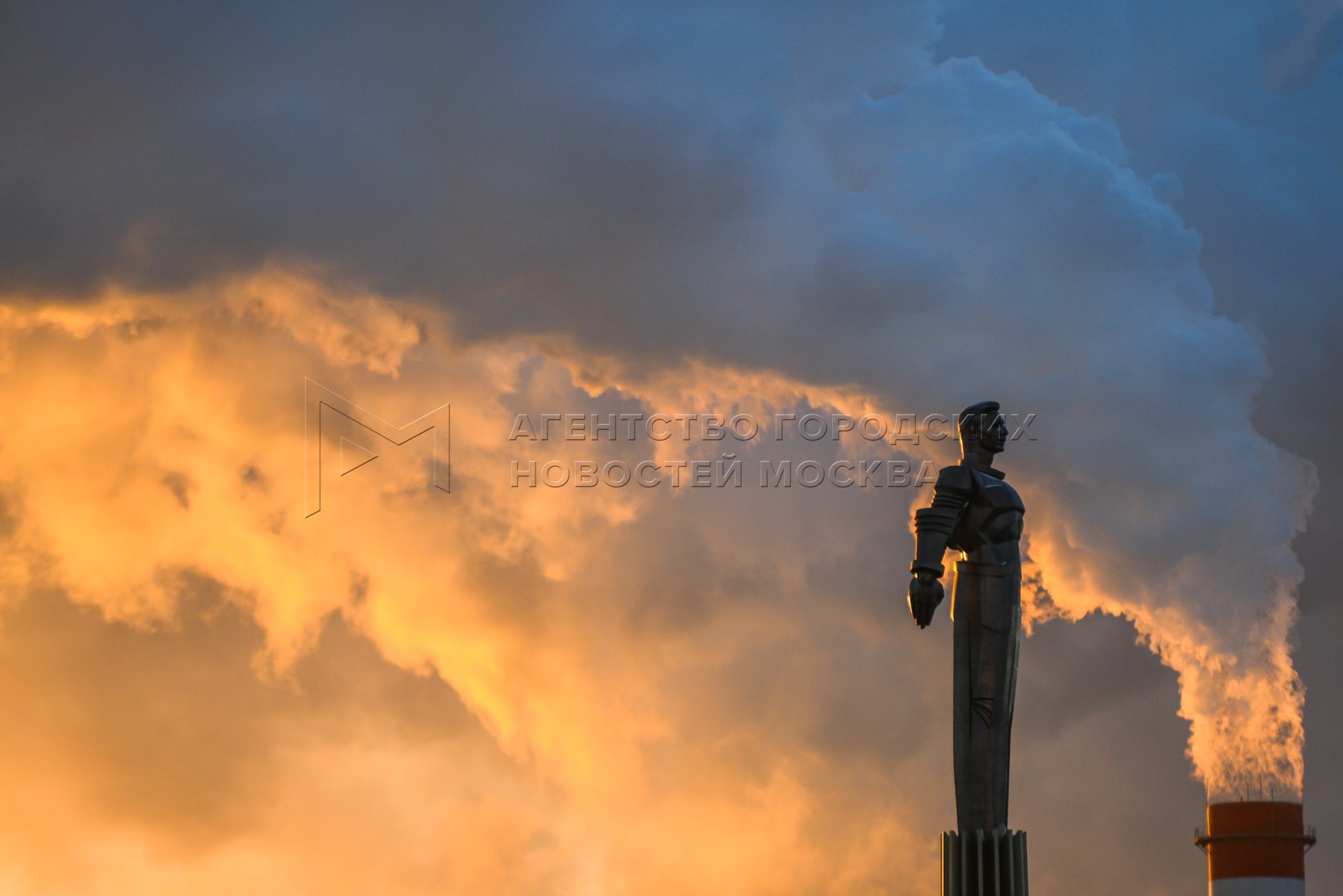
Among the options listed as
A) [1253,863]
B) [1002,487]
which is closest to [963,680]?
[1002,487]

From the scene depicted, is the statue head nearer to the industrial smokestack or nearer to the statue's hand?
the statue's hand

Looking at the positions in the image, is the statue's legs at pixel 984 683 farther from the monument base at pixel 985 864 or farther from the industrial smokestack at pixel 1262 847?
the industrial smokestack at pixel 1262 847

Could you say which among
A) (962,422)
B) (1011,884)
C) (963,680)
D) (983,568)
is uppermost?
(962,422)

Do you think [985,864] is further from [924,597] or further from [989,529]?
[989,529]

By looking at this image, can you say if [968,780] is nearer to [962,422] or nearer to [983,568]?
[983,568]

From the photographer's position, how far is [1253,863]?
5066 centimetres

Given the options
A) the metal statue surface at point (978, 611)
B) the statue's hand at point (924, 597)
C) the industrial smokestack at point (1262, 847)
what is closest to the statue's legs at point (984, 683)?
the metal statue surface at point (978, 611)

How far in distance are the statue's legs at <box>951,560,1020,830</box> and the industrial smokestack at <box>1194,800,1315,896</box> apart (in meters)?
38.2

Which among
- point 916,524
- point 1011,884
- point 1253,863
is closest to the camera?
point 1011,884

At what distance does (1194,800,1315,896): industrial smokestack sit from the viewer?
50188 mm

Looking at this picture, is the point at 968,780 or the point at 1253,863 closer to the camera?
the point at 968,780

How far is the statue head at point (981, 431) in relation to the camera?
17.0 m

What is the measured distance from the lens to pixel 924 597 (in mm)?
16016

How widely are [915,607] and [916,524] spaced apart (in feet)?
2.91
